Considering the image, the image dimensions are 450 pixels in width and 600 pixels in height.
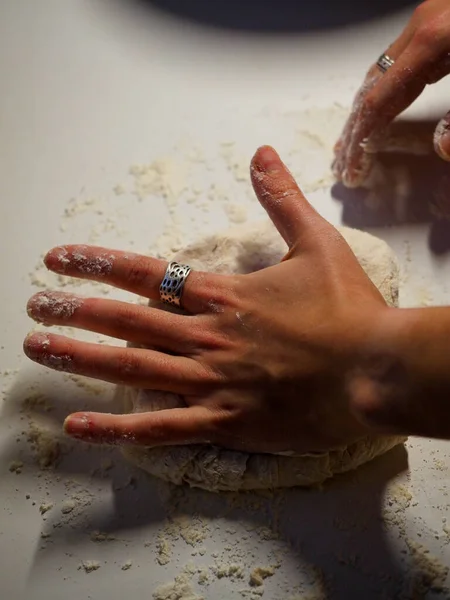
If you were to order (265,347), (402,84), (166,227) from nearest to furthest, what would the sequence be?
(265,347) → (402,84) → (166,227)

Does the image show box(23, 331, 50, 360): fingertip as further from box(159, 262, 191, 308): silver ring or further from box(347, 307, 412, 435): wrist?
box(347, 307, 412, 435): wrist

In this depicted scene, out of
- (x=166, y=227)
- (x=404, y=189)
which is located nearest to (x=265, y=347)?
(x=166, y=227)

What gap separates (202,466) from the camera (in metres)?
0.92

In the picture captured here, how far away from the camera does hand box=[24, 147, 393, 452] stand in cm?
83

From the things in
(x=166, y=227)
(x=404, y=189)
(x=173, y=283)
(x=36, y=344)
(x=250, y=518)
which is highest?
(x=404, y=189)

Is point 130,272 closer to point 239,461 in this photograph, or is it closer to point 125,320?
point 125,320

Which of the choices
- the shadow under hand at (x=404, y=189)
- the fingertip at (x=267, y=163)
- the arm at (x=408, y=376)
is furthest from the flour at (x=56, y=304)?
the shadow under hand at (x=404, y=189)

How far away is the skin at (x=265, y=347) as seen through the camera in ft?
2.54

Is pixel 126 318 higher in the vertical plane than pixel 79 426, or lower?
higher

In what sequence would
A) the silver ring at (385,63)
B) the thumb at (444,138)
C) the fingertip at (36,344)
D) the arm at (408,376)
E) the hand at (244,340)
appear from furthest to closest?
the silver ring at (385,63) < the thumb at (444,138) < the fingertip at (36,344) < the hand at (244,340) < the arm at (408,376)

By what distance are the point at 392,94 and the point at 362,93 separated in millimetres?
84

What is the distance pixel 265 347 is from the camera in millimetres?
873

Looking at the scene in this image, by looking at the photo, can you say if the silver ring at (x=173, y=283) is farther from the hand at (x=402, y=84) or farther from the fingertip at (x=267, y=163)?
the hand at (x=402, y=84)

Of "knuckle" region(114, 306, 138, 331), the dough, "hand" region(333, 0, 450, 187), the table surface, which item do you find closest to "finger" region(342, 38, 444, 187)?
"hand" region(333, 0, 450, 187)
